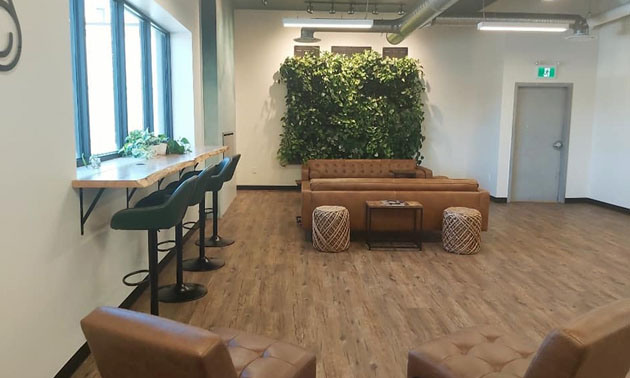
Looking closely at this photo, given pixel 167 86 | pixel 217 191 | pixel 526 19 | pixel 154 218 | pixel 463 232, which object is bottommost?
pixel 463 232

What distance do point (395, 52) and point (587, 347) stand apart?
8.42 metres

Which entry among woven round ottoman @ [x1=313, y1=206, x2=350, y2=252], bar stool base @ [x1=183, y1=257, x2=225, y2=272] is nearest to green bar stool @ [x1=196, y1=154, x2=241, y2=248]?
bar stool base @ [x1=183, y1=257, x2=225, y2=272]

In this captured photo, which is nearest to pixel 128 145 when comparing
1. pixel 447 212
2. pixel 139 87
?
pixel 139 87

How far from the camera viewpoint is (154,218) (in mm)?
2875

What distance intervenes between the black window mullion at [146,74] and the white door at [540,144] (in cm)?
610

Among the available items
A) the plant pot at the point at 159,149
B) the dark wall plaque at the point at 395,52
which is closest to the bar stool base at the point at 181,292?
the plant pot at the point at 159,149

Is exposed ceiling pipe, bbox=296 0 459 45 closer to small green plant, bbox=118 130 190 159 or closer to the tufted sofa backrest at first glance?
the tufted sofa backrest

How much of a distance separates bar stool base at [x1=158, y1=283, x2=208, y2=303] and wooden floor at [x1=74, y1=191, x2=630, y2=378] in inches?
3.7

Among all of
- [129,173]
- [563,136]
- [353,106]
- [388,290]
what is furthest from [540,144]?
[129,173]

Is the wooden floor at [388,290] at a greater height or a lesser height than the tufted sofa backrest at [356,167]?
lesser

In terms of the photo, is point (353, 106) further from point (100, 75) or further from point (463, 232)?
point (100, 75)

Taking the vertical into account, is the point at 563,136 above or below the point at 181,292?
above

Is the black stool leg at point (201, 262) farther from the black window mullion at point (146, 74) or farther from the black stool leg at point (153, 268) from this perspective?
the black stool leg at point (153, 268)

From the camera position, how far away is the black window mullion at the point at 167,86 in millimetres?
5672
